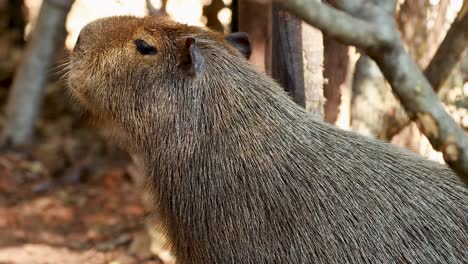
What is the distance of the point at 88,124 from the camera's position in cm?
437

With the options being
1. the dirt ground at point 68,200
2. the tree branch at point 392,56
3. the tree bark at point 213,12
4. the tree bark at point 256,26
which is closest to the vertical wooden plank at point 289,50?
the tree bark at point 256,26

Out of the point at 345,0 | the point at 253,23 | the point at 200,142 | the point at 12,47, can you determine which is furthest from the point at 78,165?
the point at 345,0

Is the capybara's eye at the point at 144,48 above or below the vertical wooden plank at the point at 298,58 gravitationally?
above

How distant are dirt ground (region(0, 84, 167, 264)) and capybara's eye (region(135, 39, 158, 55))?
223 centimetres

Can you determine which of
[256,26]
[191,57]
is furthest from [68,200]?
[191,57]

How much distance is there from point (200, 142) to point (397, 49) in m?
0.94

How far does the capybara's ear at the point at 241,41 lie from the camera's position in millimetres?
3195

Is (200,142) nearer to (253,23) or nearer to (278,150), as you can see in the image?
(278,150)

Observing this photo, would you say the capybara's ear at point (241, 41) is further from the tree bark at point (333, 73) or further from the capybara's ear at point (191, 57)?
the tree bark at point (333, 73)

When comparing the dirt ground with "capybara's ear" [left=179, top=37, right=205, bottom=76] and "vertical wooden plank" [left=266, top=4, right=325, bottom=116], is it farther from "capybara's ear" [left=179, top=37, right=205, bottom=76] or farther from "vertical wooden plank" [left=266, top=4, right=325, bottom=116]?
"capybara's ear" [left=179, top=37, right=205, bottom=76]

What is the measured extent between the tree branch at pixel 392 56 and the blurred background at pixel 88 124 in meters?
1.29

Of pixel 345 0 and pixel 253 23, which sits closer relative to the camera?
pixel 345 0

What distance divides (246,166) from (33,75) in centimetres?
400

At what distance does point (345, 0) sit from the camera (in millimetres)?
2158
